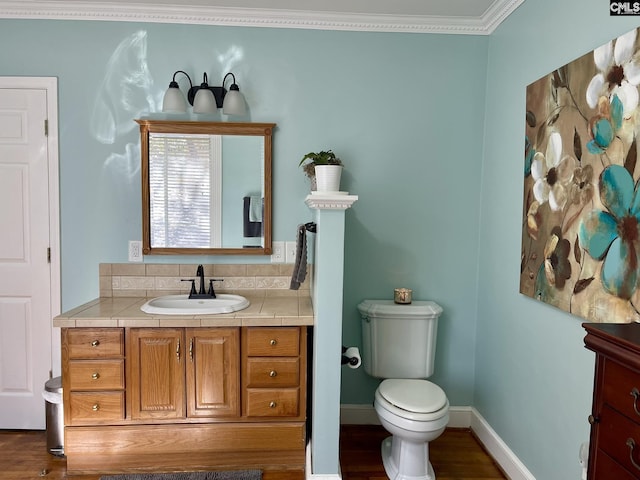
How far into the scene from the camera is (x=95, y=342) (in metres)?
2.07

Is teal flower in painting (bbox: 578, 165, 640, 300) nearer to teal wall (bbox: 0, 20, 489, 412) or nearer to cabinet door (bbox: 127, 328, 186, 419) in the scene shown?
teal wall (bbox: 0, 20, 489, 412)

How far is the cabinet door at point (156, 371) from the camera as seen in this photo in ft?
6.89

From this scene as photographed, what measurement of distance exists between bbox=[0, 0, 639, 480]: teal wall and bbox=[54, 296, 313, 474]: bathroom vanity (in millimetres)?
592

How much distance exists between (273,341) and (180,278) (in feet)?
2.71

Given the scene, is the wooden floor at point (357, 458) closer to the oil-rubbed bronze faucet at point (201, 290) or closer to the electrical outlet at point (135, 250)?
the oil-rubbed bronze faucet at point (201, 290)

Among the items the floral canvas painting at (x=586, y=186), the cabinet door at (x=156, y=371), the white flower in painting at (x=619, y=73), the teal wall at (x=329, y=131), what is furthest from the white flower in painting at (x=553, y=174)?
the cabinet door at (x=156, y=371)

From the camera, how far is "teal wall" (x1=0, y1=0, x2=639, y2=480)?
2465 mm

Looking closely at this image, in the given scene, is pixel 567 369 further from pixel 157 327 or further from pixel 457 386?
pixel 157 327

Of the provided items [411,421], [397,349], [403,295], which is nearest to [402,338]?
[397,349]

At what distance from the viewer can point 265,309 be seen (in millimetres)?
2252

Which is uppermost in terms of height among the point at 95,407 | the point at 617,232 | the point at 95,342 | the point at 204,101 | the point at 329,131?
the point at 204,101

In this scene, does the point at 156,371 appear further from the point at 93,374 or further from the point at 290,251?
the point at 290,251

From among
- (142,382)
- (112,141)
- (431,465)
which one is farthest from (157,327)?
(431,465)

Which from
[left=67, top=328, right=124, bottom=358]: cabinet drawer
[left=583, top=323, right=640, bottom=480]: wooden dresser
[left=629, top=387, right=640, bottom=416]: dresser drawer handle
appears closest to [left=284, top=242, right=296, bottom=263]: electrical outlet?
[left=67, top=328, right=124, bottom=358]: cabinet drawer
